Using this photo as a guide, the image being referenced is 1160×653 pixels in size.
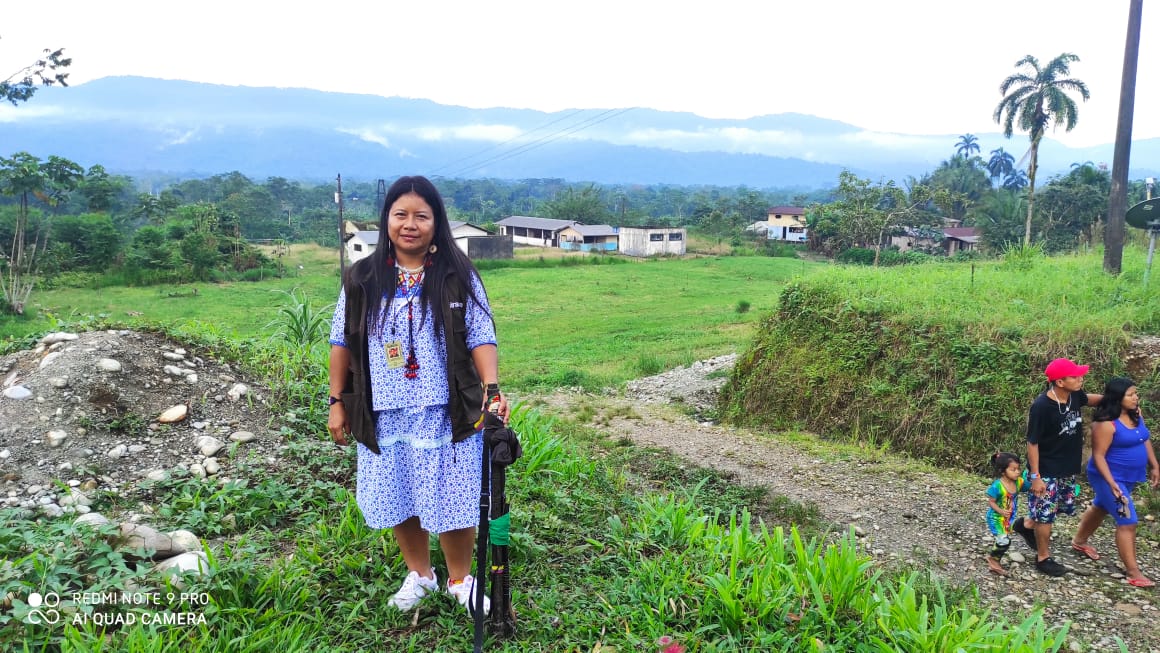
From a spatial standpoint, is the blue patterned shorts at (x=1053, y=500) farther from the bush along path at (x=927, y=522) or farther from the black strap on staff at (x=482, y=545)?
the black strap on staff at (x=482, y=545)

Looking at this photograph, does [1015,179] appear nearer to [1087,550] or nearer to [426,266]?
[1087,550]

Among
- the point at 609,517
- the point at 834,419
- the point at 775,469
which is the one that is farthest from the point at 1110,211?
the point at 609,517

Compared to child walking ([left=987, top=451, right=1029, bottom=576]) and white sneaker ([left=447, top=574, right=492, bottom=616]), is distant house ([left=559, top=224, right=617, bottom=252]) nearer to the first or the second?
child walking ([left=987, top=451, right=1029, bottom=576])

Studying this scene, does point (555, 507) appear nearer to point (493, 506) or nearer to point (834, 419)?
point (493, 506)

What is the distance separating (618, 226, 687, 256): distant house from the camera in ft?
151

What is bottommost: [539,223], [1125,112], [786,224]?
[539,223]

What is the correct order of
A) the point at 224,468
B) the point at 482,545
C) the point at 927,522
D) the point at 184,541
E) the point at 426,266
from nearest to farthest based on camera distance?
the point at 482,545
the point at 426,266
the point at 184,541
the point at 224,468
the point at 927,522

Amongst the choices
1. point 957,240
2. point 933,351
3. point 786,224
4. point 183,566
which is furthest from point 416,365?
point 786,224

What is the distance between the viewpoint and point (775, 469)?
19.3 ft

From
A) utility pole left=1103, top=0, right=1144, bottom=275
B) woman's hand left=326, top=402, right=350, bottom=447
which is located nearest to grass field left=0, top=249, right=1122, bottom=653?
woman's hand left=326, top=402, right=350, bottom=447

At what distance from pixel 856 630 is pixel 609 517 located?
1449mm

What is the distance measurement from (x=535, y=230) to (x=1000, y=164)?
54867 millimetres

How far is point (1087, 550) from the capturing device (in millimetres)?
4469

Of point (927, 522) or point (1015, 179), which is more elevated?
point (1015, 179)
